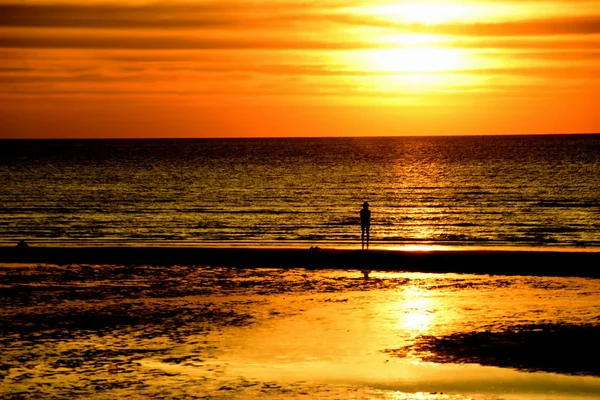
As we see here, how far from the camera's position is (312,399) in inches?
632

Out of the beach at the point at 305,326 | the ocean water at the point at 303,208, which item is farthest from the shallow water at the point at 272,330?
the ocean water at the point at 303,208

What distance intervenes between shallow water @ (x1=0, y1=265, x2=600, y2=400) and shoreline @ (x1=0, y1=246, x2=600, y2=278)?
64.4 inches

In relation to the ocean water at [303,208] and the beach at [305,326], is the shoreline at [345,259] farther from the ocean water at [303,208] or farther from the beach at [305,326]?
the ocean water at [303,208]

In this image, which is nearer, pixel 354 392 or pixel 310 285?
pixel 354 392

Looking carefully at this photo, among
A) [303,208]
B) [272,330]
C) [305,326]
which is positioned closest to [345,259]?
[305,326]

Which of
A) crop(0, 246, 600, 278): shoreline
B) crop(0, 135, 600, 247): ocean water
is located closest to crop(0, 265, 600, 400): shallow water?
crop(0, 246, 600, 278): shoreline

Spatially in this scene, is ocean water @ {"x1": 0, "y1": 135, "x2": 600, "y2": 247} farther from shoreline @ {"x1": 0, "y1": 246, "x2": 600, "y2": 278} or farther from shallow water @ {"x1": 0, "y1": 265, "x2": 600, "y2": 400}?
shallow water @ {"x1": 0, "y1": 265, "x2": 600, "y2": 400}

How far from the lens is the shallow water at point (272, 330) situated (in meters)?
17.0

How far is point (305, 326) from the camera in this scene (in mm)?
22656

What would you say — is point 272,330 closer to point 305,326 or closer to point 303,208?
point 305,326

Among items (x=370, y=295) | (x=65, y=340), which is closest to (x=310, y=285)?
(x=370, y=295)

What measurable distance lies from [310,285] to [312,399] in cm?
1358

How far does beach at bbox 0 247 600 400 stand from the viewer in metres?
17.1

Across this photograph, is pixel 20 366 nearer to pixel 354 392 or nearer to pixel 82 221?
pixel 354 392
